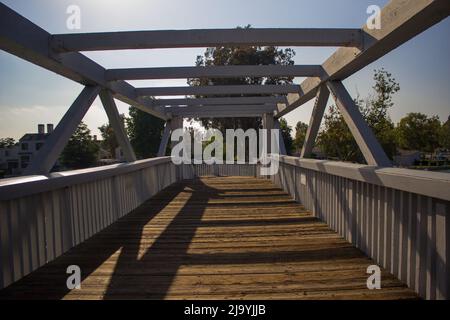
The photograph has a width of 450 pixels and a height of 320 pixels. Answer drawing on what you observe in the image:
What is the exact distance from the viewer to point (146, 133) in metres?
41.0

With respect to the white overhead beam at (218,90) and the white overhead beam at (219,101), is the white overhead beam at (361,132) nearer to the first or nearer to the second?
the white overhead beam at (218,90)

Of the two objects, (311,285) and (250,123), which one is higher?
(250,123)

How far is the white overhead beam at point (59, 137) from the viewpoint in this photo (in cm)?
373

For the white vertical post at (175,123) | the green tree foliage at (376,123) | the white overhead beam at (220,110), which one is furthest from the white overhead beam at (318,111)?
the green tree foliage at (376,123)

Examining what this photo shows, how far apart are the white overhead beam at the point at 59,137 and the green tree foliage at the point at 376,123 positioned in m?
12.5

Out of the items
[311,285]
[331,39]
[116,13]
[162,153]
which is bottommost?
[311,285]

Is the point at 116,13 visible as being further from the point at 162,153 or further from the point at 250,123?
the point at 250,123

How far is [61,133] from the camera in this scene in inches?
162

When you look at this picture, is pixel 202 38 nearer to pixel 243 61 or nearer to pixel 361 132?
pixel 361 132

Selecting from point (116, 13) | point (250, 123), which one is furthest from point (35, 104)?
point (250, 123)

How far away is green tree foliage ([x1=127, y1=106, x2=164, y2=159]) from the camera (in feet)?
133

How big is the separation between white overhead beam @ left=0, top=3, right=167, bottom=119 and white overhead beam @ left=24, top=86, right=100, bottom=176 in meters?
0.35
